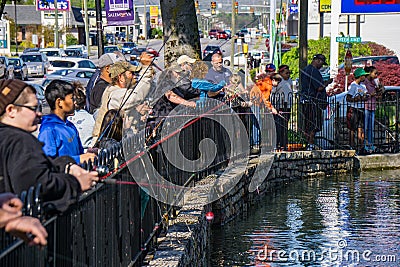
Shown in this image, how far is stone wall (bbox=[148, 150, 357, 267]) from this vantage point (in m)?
7.51

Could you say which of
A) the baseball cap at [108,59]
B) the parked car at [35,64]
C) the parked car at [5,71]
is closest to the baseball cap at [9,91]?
the baseball cap at [108,59]

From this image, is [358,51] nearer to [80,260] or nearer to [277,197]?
[277,197]

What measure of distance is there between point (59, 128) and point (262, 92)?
9480 millimetres

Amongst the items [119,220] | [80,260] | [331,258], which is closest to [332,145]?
[331,258]

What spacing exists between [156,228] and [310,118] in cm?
913

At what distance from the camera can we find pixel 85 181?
4.59 m

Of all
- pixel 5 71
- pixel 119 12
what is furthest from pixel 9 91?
pixel 119 12

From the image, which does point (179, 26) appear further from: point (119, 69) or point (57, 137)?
point (57, 137)

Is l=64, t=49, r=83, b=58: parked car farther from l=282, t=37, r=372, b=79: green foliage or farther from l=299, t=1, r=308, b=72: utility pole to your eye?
l=299, t=1, r=308, b=72: utility pole

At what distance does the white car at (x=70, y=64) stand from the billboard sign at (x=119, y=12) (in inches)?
546

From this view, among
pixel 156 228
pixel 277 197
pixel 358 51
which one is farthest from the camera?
pixel 358 51

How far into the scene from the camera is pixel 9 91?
4.55m

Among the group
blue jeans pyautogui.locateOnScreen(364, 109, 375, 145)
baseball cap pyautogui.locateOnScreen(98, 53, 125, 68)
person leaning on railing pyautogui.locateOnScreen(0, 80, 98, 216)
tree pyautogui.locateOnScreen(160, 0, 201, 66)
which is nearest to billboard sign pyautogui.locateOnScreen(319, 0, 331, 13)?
blue jeans pyautogui.locateOnScreen(364, 109, 375, 145)

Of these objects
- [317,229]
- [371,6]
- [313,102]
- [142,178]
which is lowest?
[317,229]
